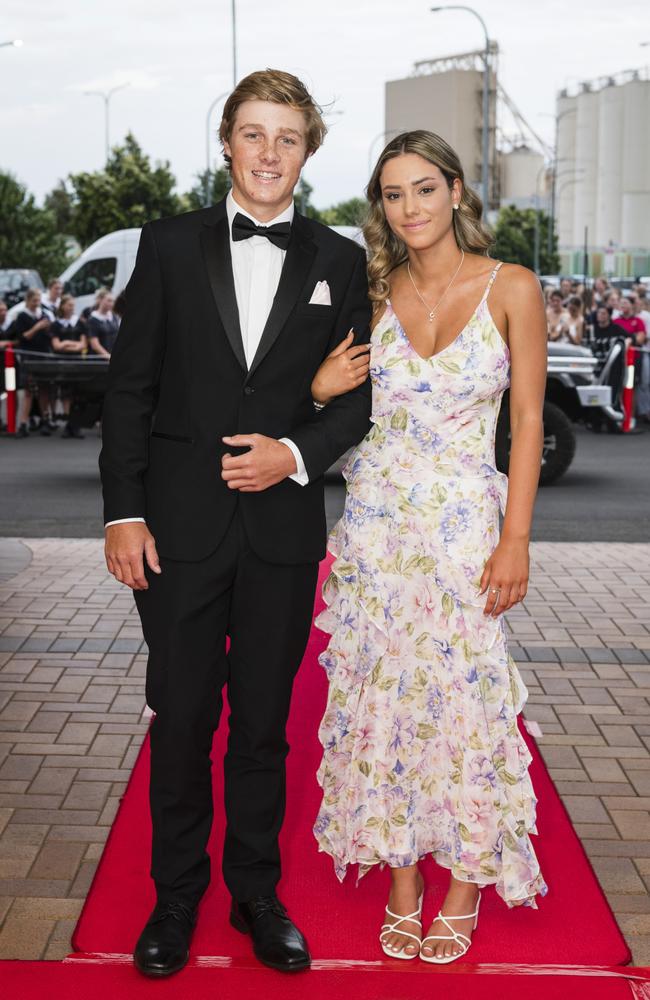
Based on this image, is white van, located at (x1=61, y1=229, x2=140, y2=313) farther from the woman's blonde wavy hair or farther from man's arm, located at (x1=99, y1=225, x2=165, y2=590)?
man's arm, located at (x1=99, y1=225, x2=165, y2=590)

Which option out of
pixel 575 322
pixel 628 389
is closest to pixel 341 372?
pixel 628 389

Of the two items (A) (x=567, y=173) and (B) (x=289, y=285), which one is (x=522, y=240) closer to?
(A) (x=567, y=173)

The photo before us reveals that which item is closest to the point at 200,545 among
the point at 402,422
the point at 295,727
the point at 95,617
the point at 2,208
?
the point at 402,422

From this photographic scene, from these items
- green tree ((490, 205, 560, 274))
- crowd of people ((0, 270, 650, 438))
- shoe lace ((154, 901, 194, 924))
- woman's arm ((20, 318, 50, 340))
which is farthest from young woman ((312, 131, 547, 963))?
green tree ((490, 205, 560, 274))

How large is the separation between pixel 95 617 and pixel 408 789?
3513 mm

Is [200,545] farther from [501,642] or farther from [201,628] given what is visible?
[501,642]

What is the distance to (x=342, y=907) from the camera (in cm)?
313

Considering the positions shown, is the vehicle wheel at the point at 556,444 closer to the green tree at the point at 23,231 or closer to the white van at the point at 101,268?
the white van at the point at 101,268

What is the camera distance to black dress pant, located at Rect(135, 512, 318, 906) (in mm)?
2848

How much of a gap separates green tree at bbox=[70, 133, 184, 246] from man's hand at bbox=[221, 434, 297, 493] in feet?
169

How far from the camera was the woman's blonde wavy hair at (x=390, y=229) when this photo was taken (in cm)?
293

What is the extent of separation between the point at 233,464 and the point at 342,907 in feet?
4.13

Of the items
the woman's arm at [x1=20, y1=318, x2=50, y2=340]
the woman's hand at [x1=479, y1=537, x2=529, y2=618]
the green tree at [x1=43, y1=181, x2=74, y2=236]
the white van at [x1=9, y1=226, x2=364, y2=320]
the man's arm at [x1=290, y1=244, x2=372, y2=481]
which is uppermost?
the green tree at [x1=43, y1=181, x2=74, y2=236]

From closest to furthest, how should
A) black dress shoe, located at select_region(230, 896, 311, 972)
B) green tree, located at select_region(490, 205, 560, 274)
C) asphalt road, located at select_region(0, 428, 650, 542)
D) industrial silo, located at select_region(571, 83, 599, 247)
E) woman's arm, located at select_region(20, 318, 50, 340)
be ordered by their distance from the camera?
black dress shoe, located at select_region(230, 896, 311, 972)
asphalt road, located at select_region(0, 428, 650, 542)
woman's arm, located at select_region(20, 318, 50, 340)
green tree, located at select_region(490, 205, 560, 274)
industrial silo, located at select_region(571, 83, 599, 247)
